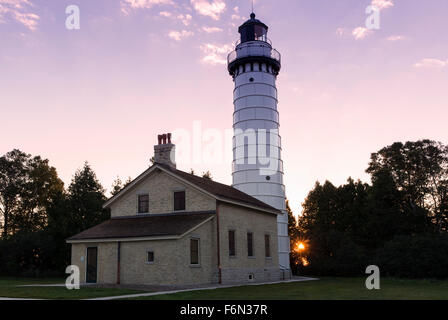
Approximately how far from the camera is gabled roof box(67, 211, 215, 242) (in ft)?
75.4

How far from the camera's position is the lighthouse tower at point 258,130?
3722 centimetres

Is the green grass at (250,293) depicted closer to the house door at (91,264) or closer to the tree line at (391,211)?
the house door at (91,264)

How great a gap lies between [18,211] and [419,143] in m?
42.2

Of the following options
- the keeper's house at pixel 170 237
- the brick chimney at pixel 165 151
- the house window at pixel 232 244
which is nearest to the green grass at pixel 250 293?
the keeper's house at pixel 170 237

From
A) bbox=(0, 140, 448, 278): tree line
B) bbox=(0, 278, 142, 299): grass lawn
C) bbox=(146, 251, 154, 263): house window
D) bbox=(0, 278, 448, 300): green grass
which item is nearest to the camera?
bbox=(0, 278, 448, 300): green grass

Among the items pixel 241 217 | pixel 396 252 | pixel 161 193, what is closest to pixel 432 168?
pixel 396 252

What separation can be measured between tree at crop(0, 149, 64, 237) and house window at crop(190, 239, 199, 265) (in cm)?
3120

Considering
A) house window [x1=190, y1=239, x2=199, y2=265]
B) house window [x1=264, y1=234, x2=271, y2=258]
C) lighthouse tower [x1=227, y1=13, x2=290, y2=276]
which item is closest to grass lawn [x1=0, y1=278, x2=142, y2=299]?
house window [x1=190, y1=239, x2=199, y2=265]

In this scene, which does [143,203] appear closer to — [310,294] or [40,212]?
[310,294]

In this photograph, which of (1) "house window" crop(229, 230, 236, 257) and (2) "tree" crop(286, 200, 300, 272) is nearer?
(1) "house window" crop(229, 230, 236, 257)

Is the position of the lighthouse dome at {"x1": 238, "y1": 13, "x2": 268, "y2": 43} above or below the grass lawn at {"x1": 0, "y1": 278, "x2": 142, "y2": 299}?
above

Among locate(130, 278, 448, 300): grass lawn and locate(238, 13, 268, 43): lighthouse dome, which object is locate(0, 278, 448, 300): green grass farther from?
locate(238, 13, 268, 43): lighthouse dome

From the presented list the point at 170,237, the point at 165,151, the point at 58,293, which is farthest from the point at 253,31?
the point at 58,293

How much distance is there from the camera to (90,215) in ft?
139
